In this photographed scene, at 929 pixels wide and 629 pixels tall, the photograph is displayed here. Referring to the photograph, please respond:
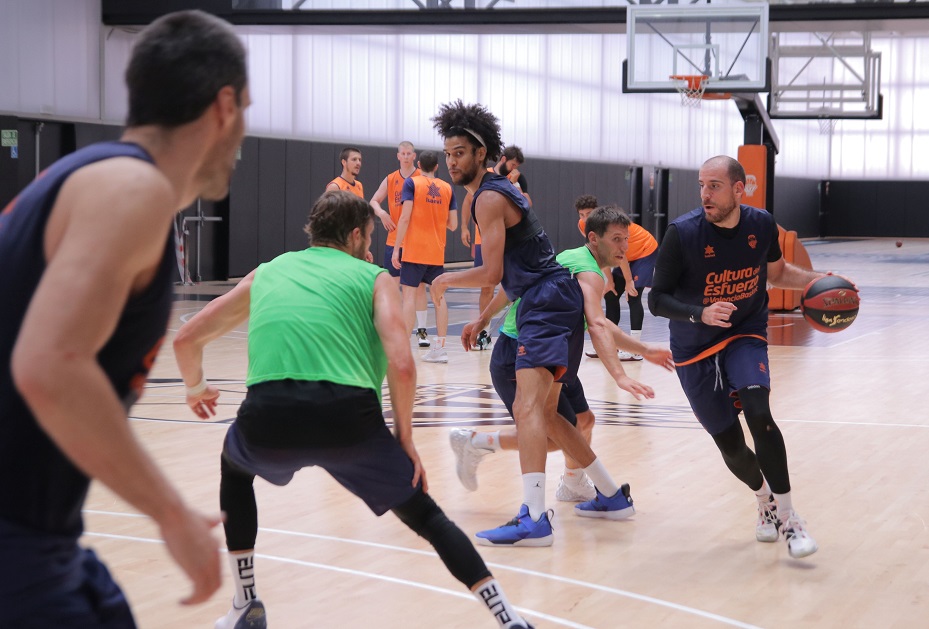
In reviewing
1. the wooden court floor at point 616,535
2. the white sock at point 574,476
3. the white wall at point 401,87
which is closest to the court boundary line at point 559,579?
the wooden court floor at point 616,535

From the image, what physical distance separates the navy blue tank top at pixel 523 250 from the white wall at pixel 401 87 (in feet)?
41.0

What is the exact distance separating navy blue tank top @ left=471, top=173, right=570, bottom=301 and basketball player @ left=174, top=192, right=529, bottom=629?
1.69 m

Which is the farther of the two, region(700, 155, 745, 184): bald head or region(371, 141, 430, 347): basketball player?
region(371, 141, 430, 347): basketball player

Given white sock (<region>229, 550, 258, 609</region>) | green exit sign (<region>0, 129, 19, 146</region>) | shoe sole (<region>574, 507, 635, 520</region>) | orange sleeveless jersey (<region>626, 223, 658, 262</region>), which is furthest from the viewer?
green exit sign (<region>0, 129, 19, 146</region>)

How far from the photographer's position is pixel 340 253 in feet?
12.1

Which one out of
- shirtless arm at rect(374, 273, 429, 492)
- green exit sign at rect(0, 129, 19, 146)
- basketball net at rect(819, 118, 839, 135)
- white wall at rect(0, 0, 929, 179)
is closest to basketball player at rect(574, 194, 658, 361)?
shirtless arm at rect(374, 273, 429, 492)

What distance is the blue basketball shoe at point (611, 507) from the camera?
548cm

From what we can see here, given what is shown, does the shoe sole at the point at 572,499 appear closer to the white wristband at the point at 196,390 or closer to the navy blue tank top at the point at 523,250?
the navy blue tank top at the point at 523,250

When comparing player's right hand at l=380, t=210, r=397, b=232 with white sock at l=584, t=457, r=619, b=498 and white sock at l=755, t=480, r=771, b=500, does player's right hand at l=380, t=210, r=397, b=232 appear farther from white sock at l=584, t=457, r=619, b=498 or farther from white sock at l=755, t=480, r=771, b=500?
white sock at l=755, t=480, r=771, b=500

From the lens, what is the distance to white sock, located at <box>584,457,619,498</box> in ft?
17.8

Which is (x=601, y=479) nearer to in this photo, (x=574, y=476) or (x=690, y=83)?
(x=574, y=476)

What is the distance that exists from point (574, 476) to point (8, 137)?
40.6ft

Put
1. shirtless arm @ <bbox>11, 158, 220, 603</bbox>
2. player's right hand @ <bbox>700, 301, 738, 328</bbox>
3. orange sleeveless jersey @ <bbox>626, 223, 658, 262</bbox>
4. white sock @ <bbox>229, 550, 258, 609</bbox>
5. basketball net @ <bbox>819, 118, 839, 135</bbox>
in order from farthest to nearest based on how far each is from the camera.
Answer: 1. basketball net @ <bbox>819, 118, 839, 135</bbox>
2. orange sleeveless jersey @ <bbox>626, 223, 658, 262</bbox>
3. player's right hand @ <bbox>700, 301, 738, 328</bbox>
4. white sock @ <bbox>229, 550, 258, 609</bbox>
5. shirtless arm @ <bbox>11, 158, 220, 603</bbox>

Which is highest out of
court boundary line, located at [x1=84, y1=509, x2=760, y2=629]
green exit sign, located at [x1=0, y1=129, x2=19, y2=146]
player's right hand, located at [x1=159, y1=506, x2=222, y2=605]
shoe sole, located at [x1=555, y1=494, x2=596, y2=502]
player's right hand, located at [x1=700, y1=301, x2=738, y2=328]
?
green exit sign, located at [x1=0, y1=129, x2=19, y2=146]
